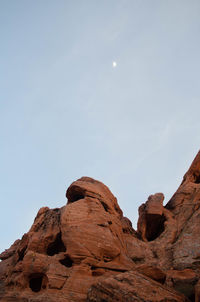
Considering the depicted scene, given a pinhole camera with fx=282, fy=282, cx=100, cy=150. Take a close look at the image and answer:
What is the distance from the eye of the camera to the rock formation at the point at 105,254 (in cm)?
1673

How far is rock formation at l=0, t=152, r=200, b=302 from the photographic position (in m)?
16.7

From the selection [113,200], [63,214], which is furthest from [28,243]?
[113,200]

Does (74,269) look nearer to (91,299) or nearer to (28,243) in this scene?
(91,299)

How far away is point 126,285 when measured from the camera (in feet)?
51.8

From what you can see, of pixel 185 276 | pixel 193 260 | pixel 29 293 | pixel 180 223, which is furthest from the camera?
pixel 180 223

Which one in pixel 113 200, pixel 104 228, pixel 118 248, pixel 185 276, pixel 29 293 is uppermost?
pixel 113 200

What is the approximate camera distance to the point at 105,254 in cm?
2258

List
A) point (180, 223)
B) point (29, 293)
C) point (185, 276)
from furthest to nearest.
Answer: point (180, 223) → point (29, 293) → point (185, 276)

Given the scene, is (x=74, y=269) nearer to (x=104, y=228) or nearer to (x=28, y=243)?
(x=104, y=228)

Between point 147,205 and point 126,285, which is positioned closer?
point 126,285

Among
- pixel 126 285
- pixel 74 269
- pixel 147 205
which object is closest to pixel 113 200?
pixel 147 205

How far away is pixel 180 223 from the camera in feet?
95.8

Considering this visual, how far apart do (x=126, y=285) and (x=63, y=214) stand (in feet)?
35.6

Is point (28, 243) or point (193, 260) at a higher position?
point (28, 243)
